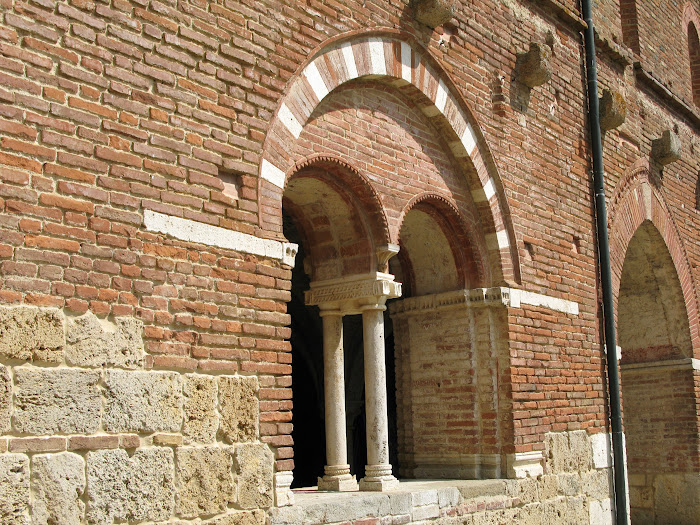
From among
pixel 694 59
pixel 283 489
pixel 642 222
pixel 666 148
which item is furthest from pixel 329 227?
pixel 694 59

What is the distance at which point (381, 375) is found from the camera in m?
6.93

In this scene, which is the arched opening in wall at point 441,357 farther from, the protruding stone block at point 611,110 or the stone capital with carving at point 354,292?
the protruding stone block at point 611,110

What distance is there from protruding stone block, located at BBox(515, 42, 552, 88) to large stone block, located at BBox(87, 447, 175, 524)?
539 cm

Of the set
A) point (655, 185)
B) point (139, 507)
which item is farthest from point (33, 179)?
point (655, 185)

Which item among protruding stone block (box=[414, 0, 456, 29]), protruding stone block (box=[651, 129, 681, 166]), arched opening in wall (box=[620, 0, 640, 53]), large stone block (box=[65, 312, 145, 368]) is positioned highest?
arched opening in wall (box=[620, 0, 640, 53])

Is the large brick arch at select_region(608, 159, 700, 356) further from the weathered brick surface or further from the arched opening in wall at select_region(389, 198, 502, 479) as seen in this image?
the arched opening in wall at select_region(389, 198, 502, 479)

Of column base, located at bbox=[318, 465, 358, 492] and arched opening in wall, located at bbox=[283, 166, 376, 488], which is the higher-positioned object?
arched opening in wall, located at bbox=[283, 166, 376, 488]

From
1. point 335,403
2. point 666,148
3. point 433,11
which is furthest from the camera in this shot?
point 666,148

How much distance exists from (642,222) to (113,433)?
7.77m

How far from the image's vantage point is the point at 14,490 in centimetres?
409

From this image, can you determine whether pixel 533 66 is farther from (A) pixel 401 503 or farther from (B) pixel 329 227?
(A) pixel 401 503


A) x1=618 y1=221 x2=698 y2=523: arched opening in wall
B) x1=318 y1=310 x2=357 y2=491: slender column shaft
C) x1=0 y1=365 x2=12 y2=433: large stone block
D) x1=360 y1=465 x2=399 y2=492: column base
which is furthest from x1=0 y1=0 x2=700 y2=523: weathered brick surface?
x1=360 y1=465 x2=399 y2=492: column base

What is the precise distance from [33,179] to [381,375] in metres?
3.43

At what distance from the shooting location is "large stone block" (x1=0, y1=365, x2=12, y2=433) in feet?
13.5
